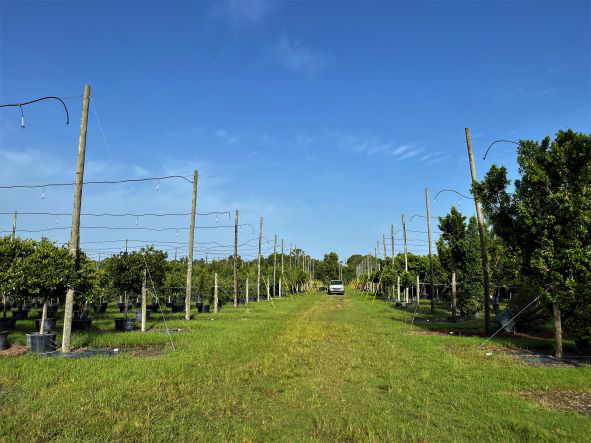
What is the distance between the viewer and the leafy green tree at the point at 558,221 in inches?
484

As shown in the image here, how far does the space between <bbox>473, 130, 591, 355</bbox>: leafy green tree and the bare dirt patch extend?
4.62 metres

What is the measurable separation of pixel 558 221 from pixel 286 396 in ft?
31.7

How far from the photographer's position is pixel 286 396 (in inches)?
316

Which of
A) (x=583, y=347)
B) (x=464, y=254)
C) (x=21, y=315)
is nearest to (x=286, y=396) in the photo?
(x=583, y=347)

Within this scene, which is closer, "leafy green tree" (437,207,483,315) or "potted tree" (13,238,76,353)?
"potted tree" (13,238,76,353)

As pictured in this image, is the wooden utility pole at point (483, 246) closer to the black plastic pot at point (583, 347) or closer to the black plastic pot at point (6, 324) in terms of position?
the black plastic pot at point (583, 347)

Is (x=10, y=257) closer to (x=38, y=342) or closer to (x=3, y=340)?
(x=3, y=340)

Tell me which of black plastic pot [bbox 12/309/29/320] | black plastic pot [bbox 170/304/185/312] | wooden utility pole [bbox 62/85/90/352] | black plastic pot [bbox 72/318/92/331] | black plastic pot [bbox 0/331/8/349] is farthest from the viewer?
black plastic pot [bbox 170/304/185/312]

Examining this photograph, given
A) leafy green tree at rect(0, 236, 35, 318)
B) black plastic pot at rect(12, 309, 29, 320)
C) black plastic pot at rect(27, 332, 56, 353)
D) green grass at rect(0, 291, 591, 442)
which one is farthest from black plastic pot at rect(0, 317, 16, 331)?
green grass at rect(0, 291, 591, 442)

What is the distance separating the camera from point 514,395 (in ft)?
27.1

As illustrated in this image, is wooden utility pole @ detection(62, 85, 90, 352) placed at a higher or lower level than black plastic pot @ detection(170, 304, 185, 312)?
higher

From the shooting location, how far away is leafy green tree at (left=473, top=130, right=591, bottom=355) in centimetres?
1228

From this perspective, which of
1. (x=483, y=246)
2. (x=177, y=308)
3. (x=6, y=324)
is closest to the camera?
(x=6, y=324)

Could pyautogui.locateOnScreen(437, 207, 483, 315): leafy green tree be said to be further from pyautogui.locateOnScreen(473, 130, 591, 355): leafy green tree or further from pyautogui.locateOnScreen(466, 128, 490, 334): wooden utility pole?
pyautogui.locateOnScreen(473, 130, 591, 355): leafy green tree
